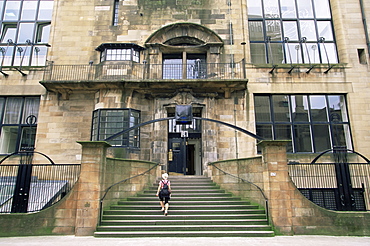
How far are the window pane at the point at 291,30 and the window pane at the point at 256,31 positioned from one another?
63.6 inches

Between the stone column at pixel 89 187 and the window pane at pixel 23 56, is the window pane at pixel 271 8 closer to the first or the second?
the stone column at pixel 89 187

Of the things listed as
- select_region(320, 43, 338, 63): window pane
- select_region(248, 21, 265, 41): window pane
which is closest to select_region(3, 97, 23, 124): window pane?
select_region(248, 21, 265, 41): window pane

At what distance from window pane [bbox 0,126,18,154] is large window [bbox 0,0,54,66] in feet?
13.7

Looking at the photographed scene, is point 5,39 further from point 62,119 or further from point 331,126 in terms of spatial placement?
point 331,126

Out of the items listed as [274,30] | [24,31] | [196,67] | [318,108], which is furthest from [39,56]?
[318,108]

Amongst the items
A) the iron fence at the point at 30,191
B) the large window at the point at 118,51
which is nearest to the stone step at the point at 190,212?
the iron fence at the point at 30,191

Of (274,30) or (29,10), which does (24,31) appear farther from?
(274,30)

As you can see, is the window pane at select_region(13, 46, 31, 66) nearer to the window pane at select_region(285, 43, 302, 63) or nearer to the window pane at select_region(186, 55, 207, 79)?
the window pane at select_region(186, 55, 207, 79)

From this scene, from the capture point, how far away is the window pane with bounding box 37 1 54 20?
17391 mm

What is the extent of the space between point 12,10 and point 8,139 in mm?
9166

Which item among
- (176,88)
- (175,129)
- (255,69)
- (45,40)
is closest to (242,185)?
(175,129)

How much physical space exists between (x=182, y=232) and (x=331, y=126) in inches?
459

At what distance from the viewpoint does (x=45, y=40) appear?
1705 cm

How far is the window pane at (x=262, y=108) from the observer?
50.3 ft
